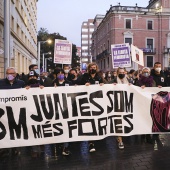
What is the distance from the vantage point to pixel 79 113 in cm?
585

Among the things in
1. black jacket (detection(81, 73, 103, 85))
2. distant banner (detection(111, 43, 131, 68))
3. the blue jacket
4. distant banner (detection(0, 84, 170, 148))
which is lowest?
distant banner (detection(0, 84, 170, 148))

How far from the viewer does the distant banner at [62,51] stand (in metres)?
10.6

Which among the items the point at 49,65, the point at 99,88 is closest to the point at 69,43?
the point at 99,88

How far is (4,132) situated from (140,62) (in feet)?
21.3

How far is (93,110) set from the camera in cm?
591

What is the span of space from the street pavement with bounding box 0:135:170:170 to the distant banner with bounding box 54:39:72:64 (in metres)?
4.50

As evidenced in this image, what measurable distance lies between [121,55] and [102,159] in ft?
17.2

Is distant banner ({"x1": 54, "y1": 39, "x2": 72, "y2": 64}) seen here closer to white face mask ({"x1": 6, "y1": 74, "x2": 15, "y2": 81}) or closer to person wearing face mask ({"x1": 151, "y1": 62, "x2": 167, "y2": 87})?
person wearing face mask ({"x1": 151, "y1": 62, "x2": 167, "y2": 87})

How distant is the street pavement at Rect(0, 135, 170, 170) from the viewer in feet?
17.1

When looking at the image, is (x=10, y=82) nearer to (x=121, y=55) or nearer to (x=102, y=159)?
(x=102, y=159)

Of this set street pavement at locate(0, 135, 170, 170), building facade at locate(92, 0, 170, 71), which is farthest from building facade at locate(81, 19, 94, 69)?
street pavement at locate(0, 135, 170, 170)

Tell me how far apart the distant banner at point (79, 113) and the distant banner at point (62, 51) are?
4835 millimetres

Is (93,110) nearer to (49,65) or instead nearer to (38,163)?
(38,163)

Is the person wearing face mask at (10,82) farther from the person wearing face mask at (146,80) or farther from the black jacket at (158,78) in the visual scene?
the black jacket at (158,78)
